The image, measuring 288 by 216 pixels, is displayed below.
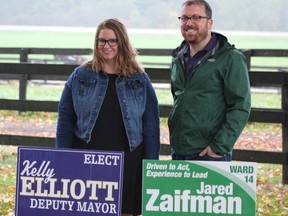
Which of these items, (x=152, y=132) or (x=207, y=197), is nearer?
(x=207, y=197)

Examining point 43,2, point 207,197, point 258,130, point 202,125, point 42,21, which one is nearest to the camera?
point 207,197

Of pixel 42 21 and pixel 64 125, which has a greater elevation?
pixel 42 21

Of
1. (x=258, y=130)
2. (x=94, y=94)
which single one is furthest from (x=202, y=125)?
(x=258, y=130)

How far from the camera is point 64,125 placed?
4.30 meters

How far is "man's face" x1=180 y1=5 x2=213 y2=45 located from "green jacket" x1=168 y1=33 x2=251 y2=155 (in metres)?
0.12

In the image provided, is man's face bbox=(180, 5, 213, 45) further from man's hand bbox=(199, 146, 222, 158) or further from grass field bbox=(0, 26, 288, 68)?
grass field bbox=(0, 26, 288, 68)

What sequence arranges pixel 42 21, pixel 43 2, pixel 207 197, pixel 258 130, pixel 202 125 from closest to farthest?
1. pixel 207 197
2. pixel 202 125
3. pixel 258 130
4. pixel 43 2
5. pixel 42 21

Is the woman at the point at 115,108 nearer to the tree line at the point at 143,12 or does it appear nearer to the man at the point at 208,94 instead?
the man at the point at 208,94

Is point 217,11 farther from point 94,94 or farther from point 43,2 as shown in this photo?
point 94,94

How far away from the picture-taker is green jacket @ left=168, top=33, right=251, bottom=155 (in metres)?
4.04

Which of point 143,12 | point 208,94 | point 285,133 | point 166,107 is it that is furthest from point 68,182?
point 143,12

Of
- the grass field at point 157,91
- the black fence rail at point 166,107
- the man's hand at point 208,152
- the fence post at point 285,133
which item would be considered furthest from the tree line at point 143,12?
the man's hand at point 208,152

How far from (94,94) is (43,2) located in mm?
50835

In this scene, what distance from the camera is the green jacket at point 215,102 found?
4.04 metres
